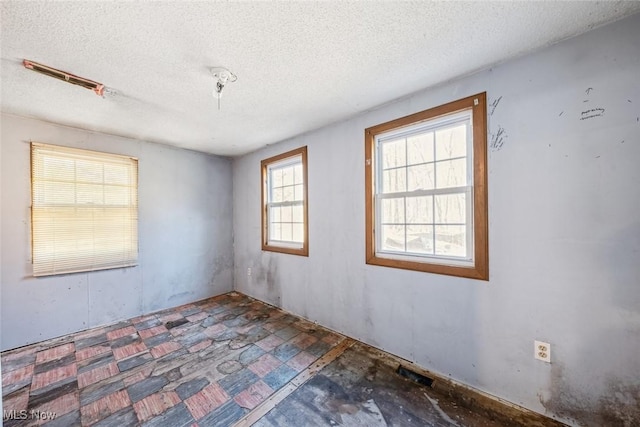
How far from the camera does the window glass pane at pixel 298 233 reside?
3251 mm

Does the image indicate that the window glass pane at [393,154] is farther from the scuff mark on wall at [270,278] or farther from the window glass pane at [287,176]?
the scuff mark on wall at [270,278]

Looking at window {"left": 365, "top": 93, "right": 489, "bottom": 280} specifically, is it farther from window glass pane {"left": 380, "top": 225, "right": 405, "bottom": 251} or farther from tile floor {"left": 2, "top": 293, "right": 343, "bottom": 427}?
tile floor {"left": 2, "top": 293, "right": 343, "bottom": 427}

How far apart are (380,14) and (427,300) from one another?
2055 mm

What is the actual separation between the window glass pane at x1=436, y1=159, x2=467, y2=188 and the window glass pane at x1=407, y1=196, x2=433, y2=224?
0.17 m

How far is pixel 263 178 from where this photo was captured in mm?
3691

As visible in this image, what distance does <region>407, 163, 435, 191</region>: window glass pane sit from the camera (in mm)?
2100

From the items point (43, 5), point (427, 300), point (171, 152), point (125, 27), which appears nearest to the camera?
point (43, 5)

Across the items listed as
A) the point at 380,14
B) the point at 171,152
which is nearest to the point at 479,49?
the point at 380,14

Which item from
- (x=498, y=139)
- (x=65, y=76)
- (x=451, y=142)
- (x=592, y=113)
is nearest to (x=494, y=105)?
(x=498, y=139)

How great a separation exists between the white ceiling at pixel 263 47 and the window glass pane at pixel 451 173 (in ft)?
2.20

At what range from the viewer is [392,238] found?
2.35 meters

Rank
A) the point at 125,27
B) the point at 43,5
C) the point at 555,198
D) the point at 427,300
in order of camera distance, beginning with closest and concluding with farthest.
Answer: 1. the point at 43,5
2. the point at 125,27
3. the point at 555,198
4. the point at 427,300

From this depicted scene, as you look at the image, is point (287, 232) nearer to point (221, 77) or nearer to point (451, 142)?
point (221, 77)

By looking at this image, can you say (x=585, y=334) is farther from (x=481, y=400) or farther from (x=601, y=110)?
(x=601, y=110)
